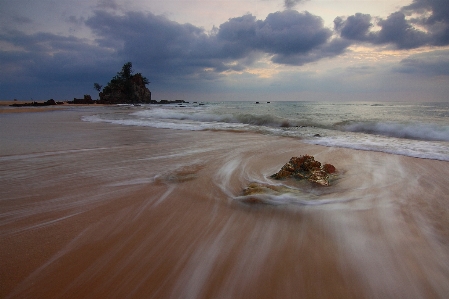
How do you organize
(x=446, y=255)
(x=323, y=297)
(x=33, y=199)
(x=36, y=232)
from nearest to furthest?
(x=323, y=297) < (x=446, y=255) < (x=36, y=232) < (x=33, y=199)

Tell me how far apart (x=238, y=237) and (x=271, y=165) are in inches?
92.0

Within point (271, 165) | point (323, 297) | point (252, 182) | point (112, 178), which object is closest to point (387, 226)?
point (323, 297)

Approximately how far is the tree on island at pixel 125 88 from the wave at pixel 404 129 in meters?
66.8

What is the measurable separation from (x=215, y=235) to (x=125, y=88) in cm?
7584

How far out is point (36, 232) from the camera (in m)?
1.86

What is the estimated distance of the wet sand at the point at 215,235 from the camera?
1.37 meters

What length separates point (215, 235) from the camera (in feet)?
6.23

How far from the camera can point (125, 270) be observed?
57.7 inches

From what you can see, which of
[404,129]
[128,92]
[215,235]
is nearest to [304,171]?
[215,235]

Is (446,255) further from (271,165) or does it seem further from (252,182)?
(271,165)

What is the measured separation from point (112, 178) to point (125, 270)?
6.76ft

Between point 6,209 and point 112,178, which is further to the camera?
point 112,178

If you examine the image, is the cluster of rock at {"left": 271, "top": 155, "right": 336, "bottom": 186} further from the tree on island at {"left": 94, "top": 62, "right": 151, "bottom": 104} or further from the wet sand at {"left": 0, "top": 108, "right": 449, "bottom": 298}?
the tree on island at {"left": 94, "top": 62, "right": 151, "bottom": 104}

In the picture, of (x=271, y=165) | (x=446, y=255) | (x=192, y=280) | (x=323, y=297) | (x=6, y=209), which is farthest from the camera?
(x=271, y=165)
